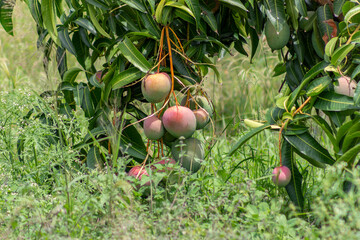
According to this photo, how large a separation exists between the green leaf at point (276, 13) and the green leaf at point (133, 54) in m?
0.42

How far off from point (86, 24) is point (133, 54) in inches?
9.5

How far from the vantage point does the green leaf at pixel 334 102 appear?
143 cm

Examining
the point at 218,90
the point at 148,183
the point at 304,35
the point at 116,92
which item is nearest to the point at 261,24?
the point at 304,35

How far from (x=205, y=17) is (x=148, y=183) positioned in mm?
573

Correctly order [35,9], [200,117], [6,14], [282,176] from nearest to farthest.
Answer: [282,176] < [200,117] < [35,9] < [6,14]

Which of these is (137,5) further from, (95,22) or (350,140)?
(350,140)

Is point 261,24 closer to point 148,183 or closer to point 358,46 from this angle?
point 358,46

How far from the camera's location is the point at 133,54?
1562mm

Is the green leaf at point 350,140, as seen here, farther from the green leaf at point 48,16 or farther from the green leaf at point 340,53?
the green leaf at point 48,16

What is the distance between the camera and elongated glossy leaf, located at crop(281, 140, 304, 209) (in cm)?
158

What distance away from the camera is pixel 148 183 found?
1646 mm

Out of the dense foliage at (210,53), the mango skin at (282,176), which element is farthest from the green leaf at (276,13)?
the mango skin at (282,176)

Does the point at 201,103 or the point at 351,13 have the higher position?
the point at 351,13

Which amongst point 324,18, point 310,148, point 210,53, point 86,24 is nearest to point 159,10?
point 86,24
